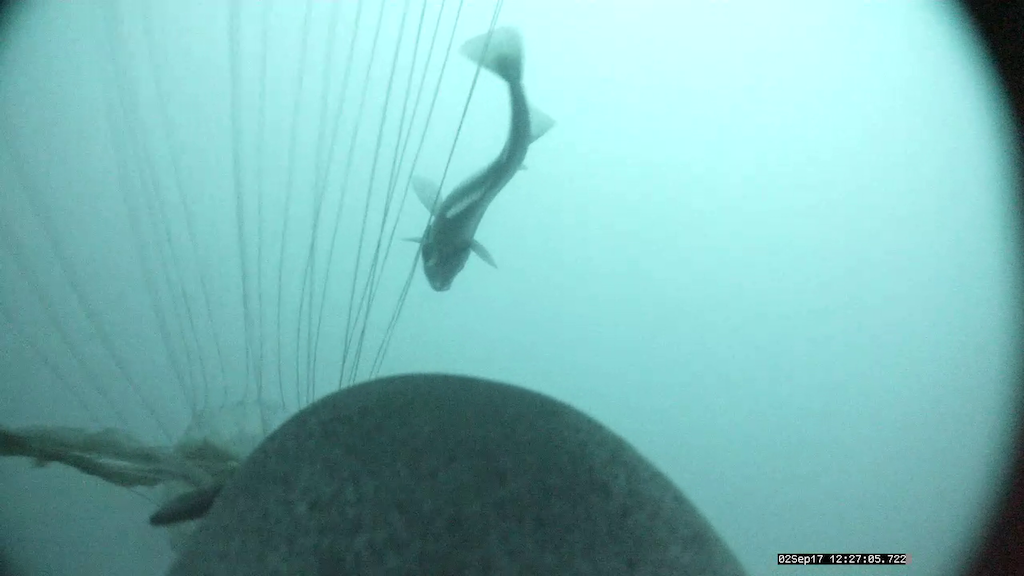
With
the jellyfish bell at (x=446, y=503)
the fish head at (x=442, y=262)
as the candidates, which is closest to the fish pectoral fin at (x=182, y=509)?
the jellyfish bell at (x=446, y=503)

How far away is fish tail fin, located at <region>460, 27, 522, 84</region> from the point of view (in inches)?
39.4

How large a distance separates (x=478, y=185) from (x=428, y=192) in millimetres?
Answer: 81

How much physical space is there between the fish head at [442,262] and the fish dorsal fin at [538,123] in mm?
207

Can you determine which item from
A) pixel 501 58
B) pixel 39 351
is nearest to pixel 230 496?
pixel 39 351

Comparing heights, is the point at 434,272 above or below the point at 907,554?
above

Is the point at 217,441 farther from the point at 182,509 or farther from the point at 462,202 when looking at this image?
the point at 462,202

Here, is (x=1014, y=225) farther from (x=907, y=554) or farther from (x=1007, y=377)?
(x=907, y=554)

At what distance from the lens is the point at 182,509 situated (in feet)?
3.67

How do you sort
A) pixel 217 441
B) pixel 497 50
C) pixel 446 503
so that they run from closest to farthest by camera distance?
pixel 446 503, pixel 497 50, pixel 217 441

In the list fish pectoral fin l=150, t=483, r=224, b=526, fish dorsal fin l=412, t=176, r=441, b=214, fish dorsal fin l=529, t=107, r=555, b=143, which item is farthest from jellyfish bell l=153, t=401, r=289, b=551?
fish dorsal fin l=529, t=107, r=555, b=143

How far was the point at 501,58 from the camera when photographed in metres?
1.00

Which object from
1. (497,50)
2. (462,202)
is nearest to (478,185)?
(462,202)

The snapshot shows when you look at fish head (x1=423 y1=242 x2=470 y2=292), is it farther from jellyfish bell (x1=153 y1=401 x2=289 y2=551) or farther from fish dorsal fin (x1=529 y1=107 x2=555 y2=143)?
jellyfish bell (x1=153 y1=401 x2=289 y2=551)

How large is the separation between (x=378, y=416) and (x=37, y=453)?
72 centimetres
